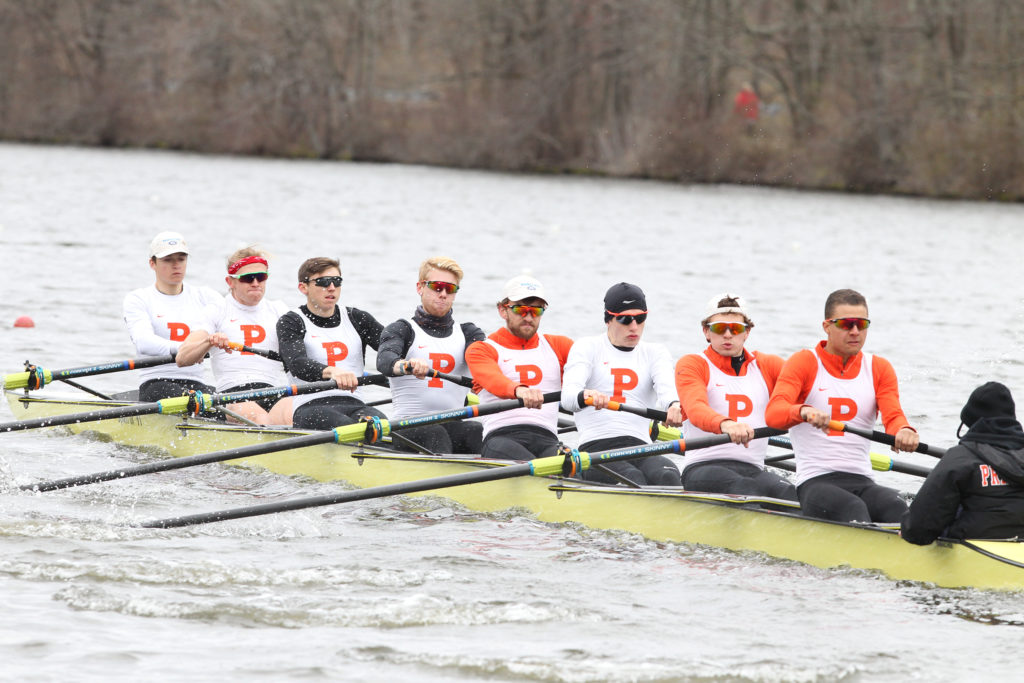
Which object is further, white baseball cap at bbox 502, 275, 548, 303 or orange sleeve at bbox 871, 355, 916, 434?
white baseball cap at bbox 502, 275, 548, 303

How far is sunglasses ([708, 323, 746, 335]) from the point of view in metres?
8.48

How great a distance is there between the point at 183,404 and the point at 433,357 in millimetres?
1866

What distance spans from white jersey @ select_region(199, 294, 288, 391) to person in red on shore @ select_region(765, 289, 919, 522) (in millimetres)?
4470

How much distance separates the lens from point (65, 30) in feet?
166

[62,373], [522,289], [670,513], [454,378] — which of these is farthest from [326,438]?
[62,373]

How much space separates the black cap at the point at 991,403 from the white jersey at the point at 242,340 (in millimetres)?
5680

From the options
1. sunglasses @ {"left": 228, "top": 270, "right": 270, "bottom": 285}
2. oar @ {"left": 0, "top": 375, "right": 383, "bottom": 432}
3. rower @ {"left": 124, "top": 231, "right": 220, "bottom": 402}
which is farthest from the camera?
rower @ {"left": 124, "top": 231, "right": 220, "bottom": 402}

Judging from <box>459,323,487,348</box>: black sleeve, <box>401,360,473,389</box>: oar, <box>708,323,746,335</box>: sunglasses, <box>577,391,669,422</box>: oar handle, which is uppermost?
<box>708,323,746,335</box>: sunglasses

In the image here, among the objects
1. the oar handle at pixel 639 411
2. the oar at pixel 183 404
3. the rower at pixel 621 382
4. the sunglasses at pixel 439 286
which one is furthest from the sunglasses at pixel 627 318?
the oar at pixel 183 404

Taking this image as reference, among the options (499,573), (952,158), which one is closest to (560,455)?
(499,573)

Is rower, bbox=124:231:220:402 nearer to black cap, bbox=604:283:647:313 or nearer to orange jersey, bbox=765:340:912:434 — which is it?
black cap, bbox=604:283:647:313

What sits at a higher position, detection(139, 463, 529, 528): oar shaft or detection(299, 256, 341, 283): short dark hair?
detection(299, 256, 341, 283): short dark hair

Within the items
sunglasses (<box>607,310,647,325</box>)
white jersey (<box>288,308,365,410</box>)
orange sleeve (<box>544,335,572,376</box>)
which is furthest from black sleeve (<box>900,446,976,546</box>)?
white jersey (<box>288,308,365,410</box>)

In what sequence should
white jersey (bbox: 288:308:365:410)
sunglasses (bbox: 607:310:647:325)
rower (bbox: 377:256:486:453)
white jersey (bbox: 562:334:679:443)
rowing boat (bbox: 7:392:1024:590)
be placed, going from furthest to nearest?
white jersey (bbox: 288:308:365:410), rower (bbox: 377:256:486:453), white jersey (bbox: 562:334:679:443), sunglasses (bbox: 607:310:647:325), rowing boat (bbox: 7:392:1024:590)
